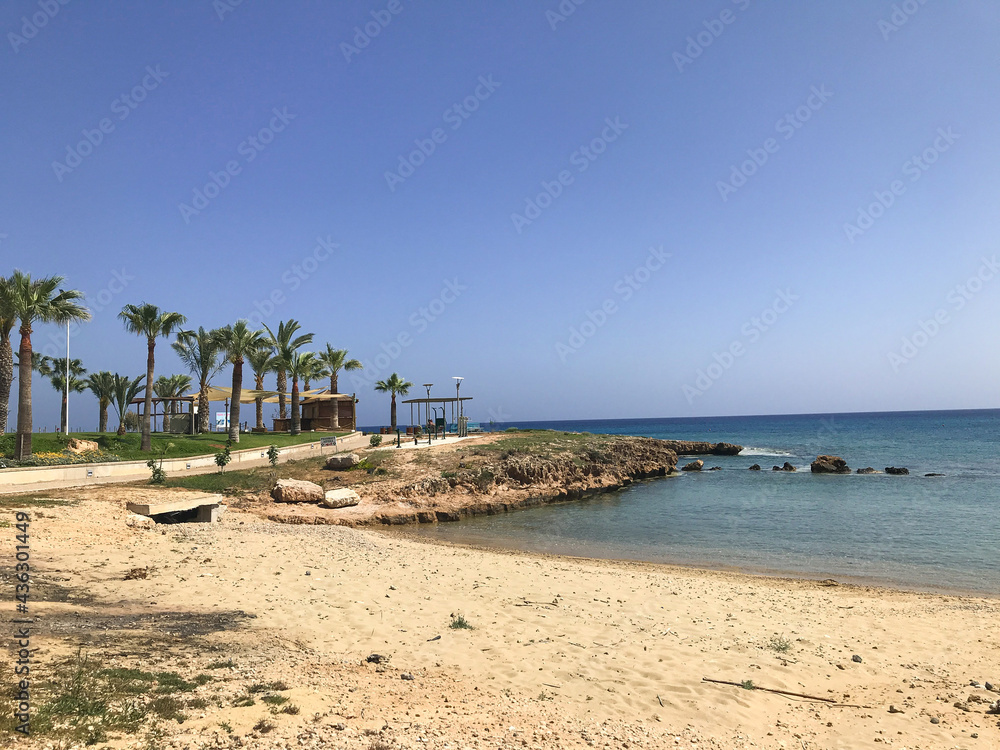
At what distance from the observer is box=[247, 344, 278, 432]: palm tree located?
164 feet

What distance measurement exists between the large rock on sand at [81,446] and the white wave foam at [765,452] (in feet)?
210

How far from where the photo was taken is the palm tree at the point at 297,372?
50.1 metres

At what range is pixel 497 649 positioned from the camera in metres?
9.06

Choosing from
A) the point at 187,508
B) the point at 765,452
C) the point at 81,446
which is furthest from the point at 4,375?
the point at 765,452

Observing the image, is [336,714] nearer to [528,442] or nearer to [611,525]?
[611,525]

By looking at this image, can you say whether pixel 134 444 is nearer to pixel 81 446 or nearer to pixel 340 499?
pixel 81 446

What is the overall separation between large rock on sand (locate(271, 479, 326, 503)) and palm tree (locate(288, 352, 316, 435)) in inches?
990

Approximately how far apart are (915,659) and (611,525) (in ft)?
53.5

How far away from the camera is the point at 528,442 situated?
41719 mm

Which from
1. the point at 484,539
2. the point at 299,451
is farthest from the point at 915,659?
the point at 299,451

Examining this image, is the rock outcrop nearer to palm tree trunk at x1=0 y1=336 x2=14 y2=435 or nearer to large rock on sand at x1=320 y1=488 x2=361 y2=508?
large rock on sand at x1=320 y1=488 x2=361 y2=508

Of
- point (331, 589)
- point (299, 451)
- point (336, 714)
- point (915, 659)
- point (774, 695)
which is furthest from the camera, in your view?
point (299, 451)

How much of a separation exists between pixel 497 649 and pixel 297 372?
158 ft

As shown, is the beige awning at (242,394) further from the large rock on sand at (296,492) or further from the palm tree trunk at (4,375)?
the large rock on sand at (296,492)
